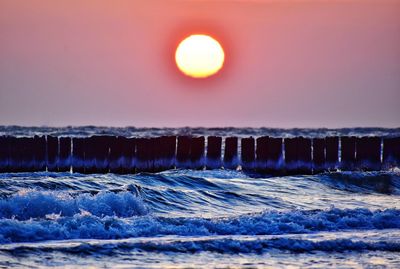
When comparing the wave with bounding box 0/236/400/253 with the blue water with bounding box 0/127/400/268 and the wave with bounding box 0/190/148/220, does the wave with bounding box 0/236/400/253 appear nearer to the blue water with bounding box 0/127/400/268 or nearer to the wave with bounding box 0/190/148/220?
the blue water with bounding box 0/127/400/268

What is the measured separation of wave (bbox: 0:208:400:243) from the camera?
46.0 feet

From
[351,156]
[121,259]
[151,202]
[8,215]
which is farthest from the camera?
[351,156]

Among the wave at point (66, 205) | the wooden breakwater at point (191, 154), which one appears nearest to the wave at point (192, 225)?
the wave at point (66, 205)

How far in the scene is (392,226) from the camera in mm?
16250

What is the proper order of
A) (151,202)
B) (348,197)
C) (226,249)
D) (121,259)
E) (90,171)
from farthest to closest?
(90,171)
(348,197)
(151,202)
(226,249)
(121,259)

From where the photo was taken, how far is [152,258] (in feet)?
41.8

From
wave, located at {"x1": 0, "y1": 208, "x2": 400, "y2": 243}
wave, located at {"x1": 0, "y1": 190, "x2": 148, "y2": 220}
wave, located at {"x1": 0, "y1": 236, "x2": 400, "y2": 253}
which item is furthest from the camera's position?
wave, located at {"x1": 0, "y1": 190, "x2": 148, "y2": 220}

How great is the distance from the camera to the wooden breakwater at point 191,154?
2358cm

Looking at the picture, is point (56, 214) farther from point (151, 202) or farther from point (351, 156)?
Result: point (351, 156)

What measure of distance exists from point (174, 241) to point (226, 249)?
78 centimetres

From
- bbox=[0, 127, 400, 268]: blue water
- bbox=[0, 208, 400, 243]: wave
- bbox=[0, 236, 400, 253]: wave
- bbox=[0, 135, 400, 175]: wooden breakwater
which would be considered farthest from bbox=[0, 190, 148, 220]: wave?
bbox=[0, 135, 400, 175]: wooden breakwater

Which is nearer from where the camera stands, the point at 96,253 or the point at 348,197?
the point at 96,253

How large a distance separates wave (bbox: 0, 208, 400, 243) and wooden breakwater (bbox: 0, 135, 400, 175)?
748 cm

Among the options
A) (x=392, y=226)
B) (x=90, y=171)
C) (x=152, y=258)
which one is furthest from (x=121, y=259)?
(x=90, y=171)
